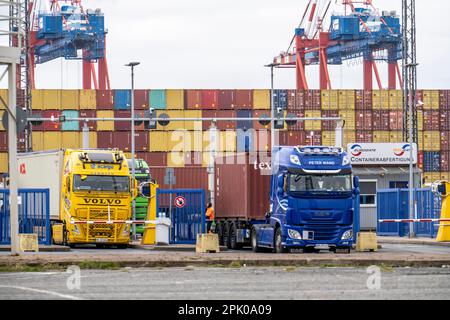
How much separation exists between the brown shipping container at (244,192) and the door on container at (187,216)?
2.74 feet

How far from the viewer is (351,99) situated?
313 feet

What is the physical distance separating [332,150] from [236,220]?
208 inches

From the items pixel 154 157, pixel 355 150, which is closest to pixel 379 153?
pixel 355 150

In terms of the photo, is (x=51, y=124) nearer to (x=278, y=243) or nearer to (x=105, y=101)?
(x=105, y=101)

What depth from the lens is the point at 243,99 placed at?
301ft

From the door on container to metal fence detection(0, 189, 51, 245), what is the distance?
13.2 feet

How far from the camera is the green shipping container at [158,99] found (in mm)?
90812

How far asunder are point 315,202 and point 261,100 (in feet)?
195

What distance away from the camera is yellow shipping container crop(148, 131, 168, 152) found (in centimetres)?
8956

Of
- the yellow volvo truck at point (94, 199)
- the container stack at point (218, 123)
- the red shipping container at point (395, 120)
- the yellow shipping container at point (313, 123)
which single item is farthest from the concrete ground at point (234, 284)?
the red shipping container at point (395, 120)

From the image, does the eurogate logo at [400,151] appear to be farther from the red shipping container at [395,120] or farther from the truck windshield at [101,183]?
the red shipping container at [395,120]

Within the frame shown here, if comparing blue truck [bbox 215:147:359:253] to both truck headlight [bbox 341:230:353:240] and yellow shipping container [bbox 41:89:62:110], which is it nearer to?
truck headlight [bbox 341:230:353:240]

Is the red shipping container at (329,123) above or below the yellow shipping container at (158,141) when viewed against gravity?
above
